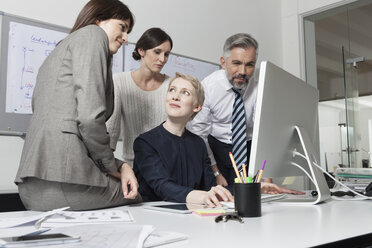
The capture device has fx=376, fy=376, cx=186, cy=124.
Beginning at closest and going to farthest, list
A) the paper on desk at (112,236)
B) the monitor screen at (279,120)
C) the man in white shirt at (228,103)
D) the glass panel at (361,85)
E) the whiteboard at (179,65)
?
the paper on desk at (112,236) < the monitor screen at (279,120) < the man in white shirt at (228,103) < the whiteboard at (179,65) < the glass panel at (361,85)

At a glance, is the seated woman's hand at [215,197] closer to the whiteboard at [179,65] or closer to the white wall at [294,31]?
the whiteboard at [179,65]

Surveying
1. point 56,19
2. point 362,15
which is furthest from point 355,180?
point 362,15

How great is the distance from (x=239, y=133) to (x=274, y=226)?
124 cm

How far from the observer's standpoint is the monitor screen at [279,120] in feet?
3.49

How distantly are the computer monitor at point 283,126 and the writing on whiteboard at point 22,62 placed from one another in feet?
5.34

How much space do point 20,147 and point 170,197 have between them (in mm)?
1292

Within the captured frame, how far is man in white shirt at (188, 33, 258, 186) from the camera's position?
6.95ft

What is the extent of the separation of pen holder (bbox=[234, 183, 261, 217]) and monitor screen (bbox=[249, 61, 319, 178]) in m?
0.09

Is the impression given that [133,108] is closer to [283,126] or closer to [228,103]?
[228,103]

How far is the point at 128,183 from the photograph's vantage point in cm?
124

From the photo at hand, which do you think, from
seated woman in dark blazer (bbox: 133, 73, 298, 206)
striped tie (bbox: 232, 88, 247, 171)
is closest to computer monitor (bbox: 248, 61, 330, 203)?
seated woman in dark blazer (bbox: 133, 73, 298, 206)

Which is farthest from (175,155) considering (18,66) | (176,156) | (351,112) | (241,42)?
(351,112)

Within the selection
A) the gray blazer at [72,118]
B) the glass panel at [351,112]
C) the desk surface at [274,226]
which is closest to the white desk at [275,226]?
the desk surface at [274,226]

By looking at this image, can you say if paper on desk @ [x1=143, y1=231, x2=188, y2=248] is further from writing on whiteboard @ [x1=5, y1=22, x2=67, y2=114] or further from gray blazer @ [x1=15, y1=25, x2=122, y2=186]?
writing on whiteboard @ [x1=5, y1=22, x2=67, y2=114]
